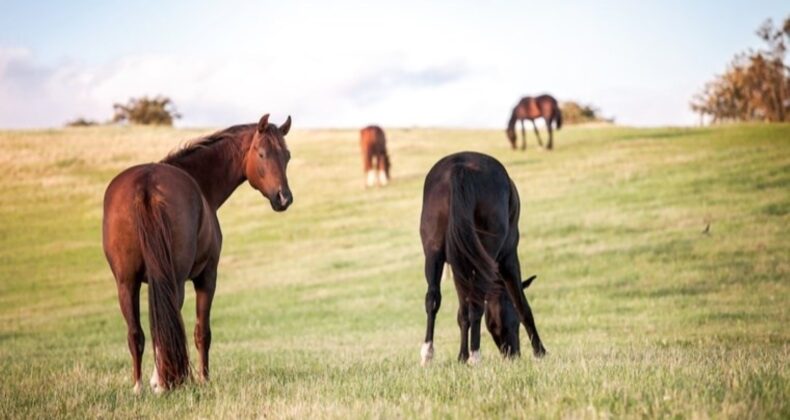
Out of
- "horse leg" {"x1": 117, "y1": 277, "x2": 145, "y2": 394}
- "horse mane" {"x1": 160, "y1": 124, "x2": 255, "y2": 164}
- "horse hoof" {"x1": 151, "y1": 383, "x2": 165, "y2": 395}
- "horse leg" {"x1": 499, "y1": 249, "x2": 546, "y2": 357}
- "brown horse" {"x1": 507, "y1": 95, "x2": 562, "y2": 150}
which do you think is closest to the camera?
"horse hoof" {"x1": 151, "y1": 383, "x2": 165, "y2": 395}

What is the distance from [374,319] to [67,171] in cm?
3377

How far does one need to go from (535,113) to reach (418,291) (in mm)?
26306

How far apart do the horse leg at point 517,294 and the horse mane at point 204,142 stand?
3.27 meters

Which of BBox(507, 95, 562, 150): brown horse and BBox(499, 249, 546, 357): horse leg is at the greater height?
BBox(507, 95, 562, 150): brown horse

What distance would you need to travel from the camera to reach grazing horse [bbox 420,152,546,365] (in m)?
8.57

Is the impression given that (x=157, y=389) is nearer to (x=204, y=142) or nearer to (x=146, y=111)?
(x=204, y=142)

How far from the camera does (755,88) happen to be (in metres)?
72.6

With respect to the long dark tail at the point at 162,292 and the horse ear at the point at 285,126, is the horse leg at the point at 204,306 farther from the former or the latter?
the horse ear at the point at 285,126

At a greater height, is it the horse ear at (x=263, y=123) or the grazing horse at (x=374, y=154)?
the horse ear at (x=263, y=123)

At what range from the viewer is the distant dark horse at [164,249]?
7.17 meters

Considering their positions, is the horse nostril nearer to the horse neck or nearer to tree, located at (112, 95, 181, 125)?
the horse neck

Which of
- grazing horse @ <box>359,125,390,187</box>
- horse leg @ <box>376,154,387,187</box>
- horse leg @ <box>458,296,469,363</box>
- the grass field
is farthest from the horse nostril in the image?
horse leg @ <box>376,154,387,187</box>

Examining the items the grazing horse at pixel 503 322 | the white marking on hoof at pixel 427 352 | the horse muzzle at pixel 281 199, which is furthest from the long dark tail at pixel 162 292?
the grazing horse at pixel 503 322

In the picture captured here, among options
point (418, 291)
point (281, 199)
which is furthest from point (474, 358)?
point (418, 291)
